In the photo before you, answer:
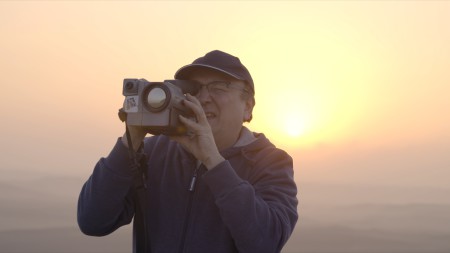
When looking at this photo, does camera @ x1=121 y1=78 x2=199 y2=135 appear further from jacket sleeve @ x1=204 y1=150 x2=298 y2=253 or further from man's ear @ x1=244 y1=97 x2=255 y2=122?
man's ear @ x1=244 y1=97 x2=255 y2=122

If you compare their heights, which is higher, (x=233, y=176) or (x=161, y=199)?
(x=233, y=176)

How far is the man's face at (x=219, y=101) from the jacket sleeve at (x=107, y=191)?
0.54 metres

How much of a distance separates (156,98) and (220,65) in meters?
0.52

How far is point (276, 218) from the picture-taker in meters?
2.66

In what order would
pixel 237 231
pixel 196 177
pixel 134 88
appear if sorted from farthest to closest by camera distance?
pixel 196 177 → pixel 134 88 → pixel 237 231

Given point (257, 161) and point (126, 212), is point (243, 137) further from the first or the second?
point (126, 212)

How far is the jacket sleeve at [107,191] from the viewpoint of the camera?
2.78 meters

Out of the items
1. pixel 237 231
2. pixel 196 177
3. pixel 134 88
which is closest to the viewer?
pixel 237 231

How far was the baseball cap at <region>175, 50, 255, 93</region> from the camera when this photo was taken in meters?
2.98

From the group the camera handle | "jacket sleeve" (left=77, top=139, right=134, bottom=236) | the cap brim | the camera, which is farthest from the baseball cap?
"jacket sleeve" (left=77, top=139, right=134, bottom=236)

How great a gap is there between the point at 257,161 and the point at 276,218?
0.41m

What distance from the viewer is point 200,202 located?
285 centimetres

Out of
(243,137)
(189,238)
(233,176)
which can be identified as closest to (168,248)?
(189,238)

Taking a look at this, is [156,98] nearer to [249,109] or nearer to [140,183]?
[140,183]
